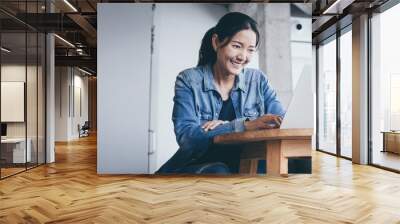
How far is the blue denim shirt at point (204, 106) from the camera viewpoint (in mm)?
6434

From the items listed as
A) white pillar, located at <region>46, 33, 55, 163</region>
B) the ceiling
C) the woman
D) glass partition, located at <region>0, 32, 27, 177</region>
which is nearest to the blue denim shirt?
the woman

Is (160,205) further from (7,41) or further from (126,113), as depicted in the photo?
(7,41)

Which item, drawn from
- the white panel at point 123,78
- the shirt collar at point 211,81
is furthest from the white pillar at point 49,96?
the shirt collar at point 211,81

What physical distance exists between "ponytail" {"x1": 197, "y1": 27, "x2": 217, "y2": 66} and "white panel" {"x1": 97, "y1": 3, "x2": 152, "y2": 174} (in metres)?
0.90

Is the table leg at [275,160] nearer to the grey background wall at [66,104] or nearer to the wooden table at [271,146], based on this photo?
the wooden table at [271,146]

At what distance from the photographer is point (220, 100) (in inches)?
254

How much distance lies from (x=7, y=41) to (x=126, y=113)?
2374mm

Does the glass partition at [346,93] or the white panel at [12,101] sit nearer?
the white panel at [12,101]

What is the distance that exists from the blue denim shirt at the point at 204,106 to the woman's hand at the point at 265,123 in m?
0.07

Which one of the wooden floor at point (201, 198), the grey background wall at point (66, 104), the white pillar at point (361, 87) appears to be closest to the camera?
the wooden floor at point (201, 198)

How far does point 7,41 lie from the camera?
6.56 metres

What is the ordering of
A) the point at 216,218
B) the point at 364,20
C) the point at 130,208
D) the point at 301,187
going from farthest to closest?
the point at 364,20 < the point at 301,187 < the point at 130,208 < the point at 216,218

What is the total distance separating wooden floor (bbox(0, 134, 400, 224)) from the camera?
12.9ft

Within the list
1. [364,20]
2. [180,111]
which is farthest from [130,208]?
[364,20]
